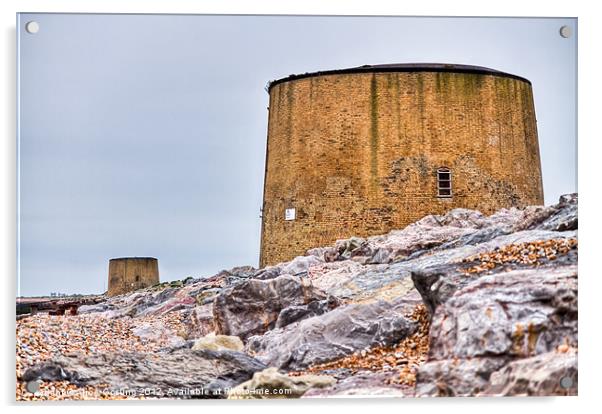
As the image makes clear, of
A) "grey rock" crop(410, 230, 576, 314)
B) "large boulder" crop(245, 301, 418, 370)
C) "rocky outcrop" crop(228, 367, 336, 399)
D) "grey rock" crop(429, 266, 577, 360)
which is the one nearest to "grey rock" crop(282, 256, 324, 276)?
"grey rock" crop(410, 230, 576, 314)

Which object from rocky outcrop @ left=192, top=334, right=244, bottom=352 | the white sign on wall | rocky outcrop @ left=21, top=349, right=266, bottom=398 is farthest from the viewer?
the white sign on wall

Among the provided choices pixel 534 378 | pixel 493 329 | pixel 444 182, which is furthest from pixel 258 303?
pixel 444 182

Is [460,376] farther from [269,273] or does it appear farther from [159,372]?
[269,273]

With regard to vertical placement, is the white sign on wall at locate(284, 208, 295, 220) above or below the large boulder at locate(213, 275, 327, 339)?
above

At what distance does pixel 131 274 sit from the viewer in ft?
102

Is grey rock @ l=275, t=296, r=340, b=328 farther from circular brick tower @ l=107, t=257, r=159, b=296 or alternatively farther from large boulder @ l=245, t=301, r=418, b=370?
circular brick tower @ l=107, t=257, r=159, b=296

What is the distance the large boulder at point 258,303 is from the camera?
1727cm

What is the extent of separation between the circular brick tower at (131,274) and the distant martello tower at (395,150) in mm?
5504

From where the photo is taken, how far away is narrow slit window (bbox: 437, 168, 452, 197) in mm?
22938

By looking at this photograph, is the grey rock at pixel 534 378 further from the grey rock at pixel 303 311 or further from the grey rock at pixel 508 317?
the grey rock at pixel 303 311

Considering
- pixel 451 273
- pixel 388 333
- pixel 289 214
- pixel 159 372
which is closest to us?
pixel 159 372

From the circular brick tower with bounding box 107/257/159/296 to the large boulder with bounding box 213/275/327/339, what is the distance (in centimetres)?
972

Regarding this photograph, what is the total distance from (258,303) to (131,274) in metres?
14.2

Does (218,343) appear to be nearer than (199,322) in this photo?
Yes
